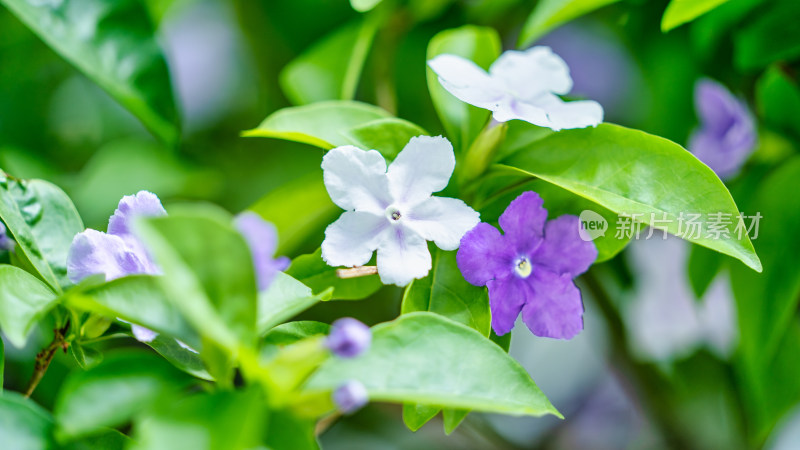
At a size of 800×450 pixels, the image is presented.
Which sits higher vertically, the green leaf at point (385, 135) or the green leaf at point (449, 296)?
the green leaf at point (385, 135)

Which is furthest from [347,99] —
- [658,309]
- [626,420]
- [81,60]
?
[626,420]

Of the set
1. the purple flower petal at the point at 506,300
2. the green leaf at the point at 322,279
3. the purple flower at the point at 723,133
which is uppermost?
the green leaf at the point at 322,279

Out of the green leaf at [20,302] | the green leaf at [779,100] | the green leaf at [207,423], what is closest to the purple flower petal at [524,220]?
the green leaf at [207,423]

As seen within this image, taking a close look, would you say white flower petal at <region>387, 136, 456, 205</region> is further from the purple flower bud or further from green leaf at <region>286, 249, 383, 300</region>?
the purple flower bud

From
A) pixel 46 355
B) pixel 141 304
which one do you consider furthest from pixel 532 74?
pixel 46 355

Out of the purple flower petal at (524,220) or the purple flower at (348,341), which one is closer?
the purple flower at (348,341)

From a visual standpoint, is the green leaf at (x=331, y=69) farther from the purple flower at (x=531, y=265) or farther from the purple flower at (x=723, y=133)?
the purple flower at (x=723, y=133)

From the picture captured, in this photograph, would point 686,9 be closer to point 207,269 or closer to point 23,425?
point 207,269
